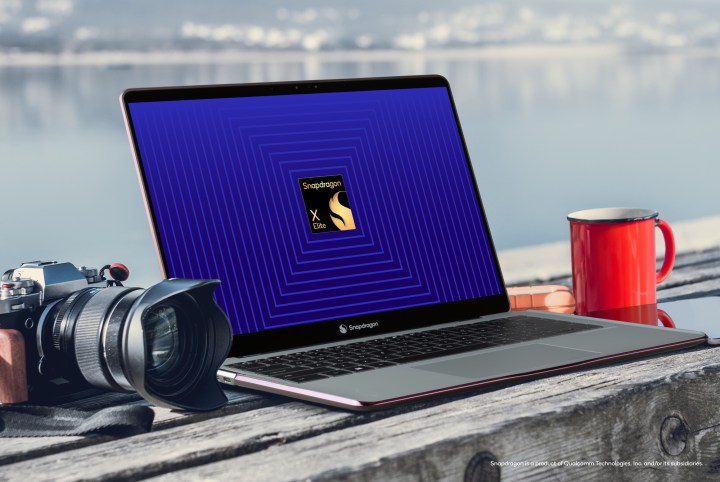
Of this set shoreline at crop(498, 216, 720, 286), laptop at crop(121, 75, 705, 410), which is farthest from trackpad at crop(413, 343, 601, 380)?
shoreline at crop(498, 216, 720, 286)

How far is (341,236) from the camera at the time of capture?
42.8 inches

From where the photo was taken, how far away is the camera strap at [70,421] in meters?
0.80

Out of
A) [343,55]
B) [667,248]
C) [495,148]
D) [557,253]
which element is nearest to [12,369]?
[667,248]

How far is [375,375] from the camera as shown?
34.2 inches

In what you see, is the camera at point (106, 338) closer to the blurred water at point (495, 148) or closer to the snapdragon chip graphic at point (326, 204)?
the snapdragon chip graphic at point (326, 204)

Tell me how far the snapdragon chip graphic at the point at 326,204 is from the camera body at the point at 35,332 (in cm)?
22

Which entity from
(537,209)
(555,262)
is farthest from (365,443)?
(537,209)

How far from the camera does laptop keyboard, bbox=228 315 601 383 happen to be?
91 centimetres

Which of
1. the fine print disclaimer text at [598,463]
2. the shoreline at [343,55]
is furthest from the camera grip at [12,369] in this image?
the shoreline at [343,55]

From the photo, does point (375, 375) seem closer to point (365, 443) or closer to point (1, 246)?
point (365, 443)

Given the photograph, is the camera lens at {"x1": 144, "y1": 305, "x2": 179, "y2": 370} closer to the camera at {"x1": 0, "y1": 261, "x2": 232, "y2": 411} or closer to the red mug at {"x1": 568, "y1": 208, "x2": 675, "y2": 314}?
the camera at {"x1": 0, "y1": 261, "x2": 232, "y2": 411}

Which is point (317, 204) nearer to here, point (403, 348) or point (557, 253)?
point (403, 348)

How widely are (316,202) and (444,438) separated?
0.41 metres

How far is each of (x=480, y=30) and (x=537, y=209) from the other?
11.9 feet
